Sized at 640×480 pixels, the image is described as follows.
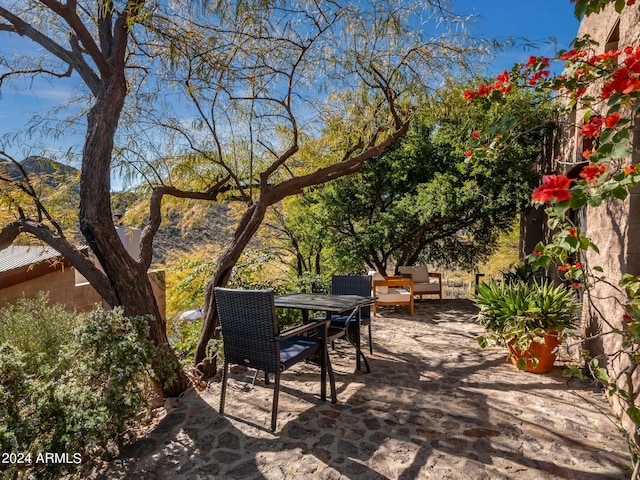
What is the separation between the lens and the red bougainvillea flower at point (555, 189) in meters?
1.37

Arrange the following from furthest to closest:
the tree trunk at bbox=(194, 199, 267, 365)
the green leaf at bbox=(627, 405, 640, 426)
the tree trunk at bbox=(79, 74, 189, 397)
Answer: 1. the tree trunk at bbox=(194, 199, 267, 365)
2. the tree trunk at bbox=(79, 74, 189, 397)
3. the green leaf at bbox=(627, 405, 640, 426)

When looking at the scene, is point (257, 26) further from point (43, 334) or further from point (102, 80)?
point (43, 334)

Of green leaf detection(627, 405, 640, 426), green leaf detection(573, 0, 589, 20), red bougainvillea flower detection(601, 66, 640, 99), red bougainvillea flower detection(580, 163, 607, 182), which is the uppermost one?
green leaf detection(573, 0, 589, 20)

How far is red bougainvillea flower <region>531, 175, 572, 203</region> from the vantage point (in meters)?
1.37

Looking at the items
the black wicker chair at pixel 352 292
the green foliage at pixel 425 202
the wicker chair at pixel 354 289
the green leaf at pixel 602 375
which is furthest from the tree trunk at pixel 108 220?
the green foliage at pixel 425 202

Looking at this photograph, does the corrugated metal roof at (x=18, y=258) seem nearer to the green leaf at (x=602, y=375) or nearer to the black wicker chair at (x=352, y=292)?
the black wicker chair at (x=352, y=292)

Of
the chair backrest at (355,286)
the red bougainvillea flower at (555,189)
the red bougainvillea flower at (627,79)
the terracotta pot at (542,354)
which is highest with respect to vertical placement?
the red bougainvillea flower at (627,79)

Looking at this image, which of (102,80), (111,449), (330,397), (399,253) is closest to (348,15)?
(102,80)

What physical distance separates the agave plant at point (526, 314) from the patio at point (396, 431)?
1.56 ft

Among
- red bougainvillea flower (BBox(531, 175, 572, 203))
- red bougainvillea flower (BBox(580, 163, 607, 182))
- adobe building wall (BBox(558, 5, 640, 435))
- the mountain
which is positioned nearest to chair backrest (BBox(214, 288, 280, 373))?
red bougainvillea flower (BBox(531, 175, 572, 203))

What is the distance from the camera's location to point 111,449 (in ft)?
8.91

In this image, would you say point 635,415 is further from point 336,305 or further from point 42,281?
point 42,281

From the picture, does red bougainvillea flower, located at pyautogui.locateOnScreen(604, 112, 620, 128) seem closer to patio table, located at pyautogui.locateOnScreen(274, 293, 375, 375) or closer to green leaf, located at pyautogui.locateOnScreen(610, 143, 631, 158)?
green leaf, located at pyautogui.locateOnScreen(610, 143, 631, 158)

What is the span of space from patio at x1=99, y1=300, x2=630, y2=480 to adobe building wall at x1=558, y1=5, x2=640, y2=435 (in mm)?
429
